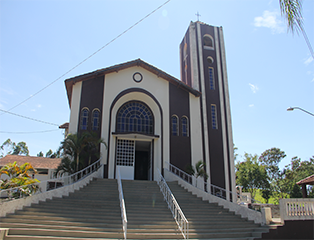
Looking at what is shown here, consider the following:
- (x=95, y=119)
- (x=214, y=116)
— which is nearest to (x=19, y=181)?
(x=95, y=119)

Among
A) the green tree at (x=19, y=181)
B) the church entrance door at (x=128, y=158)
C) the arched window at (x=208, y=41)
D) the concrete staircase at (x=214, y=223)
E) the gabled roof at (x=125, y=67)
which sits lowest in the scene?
the concrete staircase at (x=214, y=223)

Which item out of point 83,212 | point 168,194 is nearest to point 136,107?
point 168,194

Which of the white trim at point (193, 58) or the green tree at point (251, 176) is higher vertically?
the white trim at point (193, 58)

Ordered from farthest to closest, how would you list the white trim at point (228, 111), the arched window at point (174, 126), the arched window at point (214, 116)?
the arched window at point (214, 116) → the white trim at point (228, 111) → the arched window at point (174, 126)

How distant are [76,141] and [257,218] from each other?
9.78 metres

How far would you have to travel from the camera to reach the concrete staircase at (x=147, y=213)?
9148 mm

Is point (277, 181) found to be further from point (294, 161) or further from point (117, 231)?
point (117, 231)

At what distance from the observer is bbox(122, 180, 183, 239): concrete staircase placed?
915cm

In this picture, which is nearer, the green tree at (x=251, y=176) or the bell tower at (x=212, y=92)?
the bell tower at (x=212, y=92)

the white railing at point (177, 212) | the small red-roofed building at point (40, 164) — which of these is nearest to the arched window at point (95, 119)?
the white railing at point (177, 212)

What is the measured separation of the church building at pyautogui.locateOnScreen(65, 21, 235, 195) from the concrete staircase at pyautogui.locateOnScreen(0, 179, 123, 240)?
18.0 ft

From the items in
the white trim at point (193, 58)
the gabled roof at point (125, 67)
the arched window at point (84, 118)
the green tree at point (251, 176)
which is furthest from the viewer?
the green tree at point (251, 176)

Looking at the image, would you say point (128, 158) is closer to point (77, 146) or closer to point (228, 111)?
point (77, 146)

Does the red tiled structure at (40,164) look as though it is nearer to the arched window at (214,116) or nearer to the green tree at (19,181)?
the green tree at (19,181)
